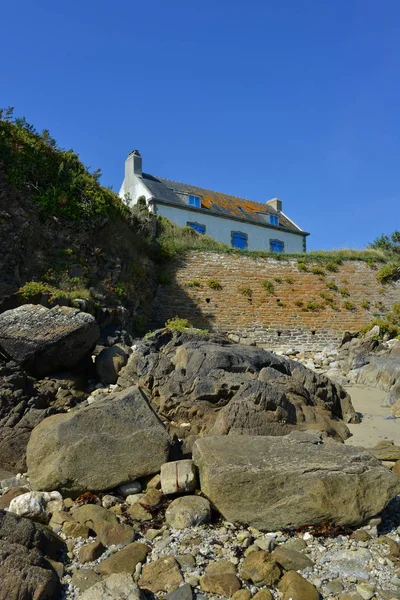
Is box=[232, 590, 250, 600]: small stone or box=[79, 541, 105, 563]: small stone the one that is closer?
box=[232, 590, 250, 600]: small stone

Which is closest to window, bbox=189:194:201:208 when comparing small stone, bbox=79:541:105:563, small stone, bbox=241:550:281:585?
small stone, bbox=79:541:105:563

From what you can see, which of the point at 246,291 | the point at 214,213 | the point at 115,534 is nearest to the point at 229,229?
the point at 214,213

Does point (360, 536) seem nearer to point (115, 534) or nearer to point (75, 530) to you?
point (115, 534)

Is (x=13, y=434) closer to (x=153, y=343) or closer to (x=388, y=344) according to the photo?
(x=153, y=343)

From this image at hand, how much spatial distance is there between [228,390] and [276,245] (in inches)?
1029

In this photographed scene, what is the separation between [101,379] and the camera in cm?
947

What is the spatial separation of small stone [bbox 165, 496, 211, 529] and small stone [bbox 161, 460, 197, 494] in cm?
21

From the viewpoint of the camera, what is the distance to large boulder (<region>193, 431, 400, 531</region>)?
15.9 feet

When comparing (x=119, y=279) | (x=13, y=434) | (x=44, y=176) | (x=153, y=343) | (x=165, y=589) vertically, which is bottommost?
(x=165, y=589)

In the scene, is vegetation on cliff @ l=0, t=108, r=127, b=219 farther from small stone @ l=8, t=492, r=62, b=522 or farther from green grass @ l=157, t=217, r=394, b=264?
small stone @ l=8, t=492, r=62, b=522

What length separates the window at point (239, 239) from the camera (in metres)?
30.7

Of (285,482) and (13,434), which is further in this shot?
(13,434)

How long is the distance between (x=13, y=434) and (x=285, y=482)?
4.19 metres

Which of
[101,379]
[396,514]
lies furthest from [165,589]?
[101,379]
